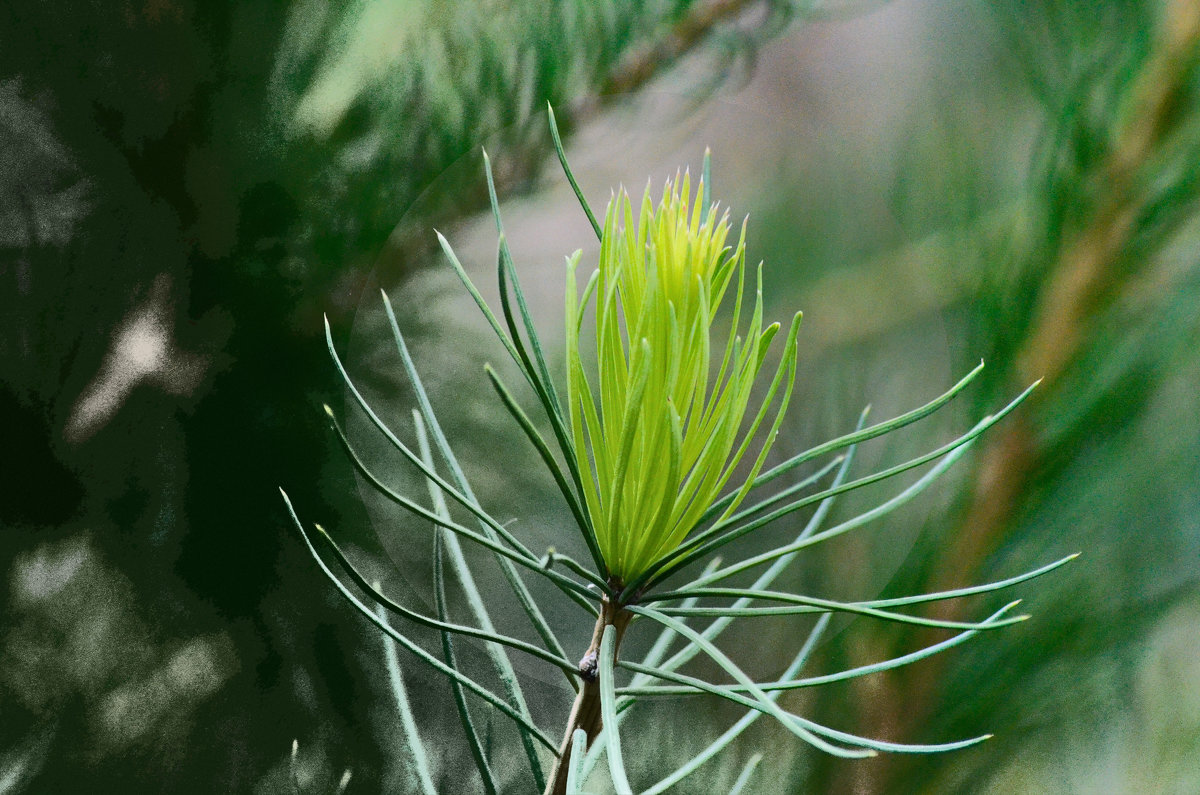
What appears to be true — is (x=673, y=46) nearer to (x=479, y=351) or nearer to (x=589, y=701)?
(x=479, y=351)

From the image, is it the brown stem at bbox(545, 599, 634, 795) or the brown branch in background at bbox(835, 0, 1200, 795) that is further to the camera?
the brown branch in background at bbox(835, 0, 1200, 795)

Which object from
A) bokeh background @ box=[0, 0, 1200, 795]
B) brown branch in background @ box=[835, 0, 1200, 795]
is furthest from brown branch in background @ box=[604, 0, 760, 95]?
brown branch in background @ box=[835, 0, 1200, 795]

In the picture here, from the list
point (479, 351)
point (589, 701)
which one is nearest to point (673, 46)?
point (479, 351)

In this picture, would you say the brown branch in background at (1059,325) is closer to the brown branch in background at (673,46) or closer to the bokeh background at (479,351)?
the bokeh background at (479,351)

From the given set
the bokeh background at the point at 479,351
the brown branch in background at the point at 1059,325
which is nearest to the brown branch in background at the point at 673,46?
the bokeh background at the point at 479,351

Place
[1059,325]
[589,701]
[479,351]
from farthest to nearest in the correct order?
[479,351] < [1059,325] < [589,701]

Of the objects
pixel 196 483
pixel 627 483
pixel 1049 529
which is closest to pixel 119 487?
pixel 196 483

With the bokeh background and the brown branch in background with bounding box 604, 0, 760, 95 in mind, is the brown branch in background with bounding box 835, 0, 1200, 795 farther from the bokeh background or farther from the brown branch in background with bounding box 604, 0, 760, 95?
the brown branch in background with bounding box 604, 0, 760, 95
